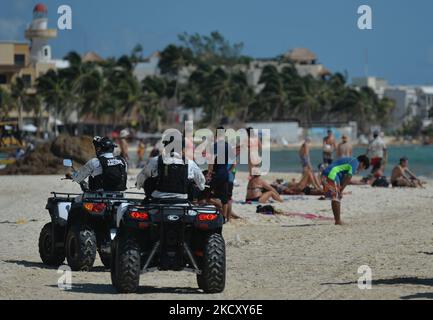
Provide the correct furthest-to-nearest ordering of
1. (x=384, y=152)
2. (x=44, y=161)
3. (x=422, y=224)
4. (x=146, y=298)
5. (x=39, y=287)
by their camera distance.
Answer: (x=44, y=161) → (x=384, y=152) → (x=422, y=224) → (x=39, y=287) → (x=146, y=298)

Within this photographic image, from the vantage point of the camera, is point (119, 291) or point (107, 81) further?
point (107, 81)

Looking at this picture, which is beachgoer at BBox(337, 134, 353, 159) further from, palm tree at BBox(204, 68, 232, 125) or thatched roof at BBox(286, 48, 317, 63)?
thatched roof at BBox(286, 48, 317, 63)

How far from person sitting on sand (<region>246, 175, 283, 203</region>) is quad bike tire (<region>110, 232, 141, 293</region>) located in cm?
1111

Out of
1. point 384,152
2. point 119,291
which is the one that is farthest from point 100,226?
point 384,152

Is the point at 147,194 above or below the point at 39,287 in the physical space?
above

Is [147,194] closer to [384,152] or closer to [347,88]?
[384,152]

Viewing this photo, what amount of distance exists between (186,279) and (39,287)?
1.74 metres

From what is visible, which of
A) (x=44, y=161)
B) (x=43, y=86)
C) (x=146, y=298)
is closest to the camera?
(x=146, y=298)

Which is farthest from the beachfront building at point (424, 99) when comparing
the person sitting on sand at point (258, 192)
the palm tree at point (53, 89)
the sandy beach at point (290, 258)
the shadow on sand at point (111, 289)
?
the shadow on sand at point (111, 289)

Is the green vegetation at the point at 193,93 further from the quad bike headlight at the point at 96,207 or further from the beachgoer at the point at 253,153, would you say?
the quad bike headlight at the point at 96,207

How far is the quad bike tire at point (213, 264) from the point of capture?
9.99 meters

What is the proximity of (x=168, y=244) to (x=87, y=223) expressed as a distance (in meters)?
1.95

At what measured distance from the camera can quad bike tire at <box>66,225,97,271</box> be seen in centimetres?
1164

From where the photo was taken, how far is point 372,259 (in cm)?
1297
